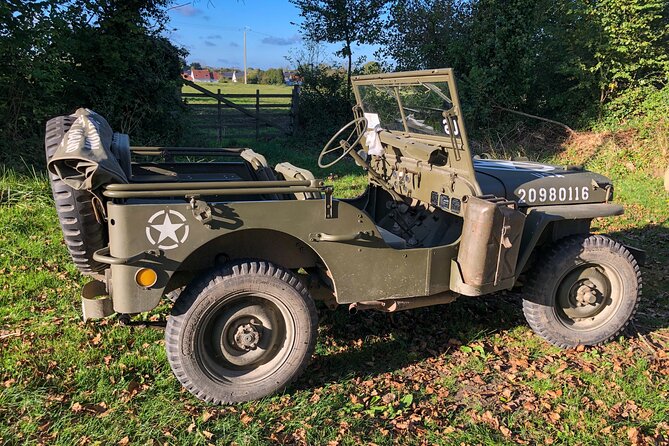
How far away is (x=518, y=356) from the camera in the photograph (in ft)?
13.2

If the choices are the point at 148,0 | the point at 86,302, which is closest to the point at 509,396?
the point at 86,302

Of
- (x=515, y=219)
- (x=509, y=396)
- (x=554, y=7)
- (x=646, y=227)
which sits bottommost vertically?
(x=509, y=396)

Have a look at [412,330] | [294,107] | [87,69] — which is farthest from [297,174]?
[294,107]

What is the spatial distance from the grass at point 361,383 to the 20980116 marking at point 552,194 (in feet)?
3.68

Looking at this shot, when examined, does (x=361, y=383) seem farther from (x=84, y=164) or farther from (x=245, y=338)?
(x=84, y=164)

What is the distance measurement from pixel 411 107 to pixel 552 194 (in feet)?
3.96

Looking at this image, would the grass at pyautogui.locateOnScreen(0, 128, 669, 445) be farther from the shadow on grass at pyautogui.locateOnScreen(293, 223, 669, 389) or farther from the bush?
the bush

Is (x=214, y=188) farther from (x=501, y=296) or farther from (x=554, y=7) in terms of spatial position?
(x=554, y=7)

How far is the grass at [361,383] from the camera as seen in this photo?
3.03m

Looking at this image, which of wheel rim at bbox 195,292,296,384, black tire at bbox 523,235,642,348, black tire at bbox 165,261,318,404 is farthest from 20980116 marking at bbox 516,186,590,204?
wheel rim at bbox 195,292,296,384

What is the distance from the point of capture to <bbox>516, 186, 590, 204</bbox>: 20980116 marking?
3896 millimetres

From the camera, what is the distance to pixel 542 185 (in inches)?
156

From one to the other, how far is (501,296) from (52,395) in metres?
3.77

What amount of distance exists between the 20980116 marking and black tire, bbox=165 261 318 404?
1753 millimetres
